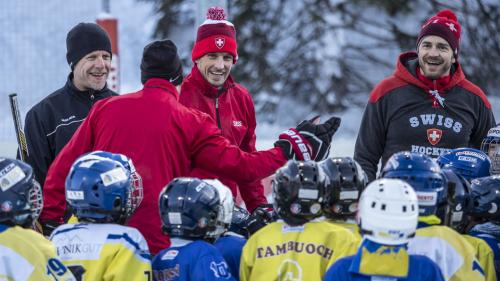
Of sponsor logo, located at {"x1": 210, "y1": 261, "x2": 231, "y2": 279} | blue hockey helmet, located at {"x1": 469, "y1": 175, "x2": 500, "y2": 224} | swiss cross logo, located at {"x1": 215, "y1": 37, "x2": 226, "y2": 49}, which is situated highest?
swiss cross logo, located at {"x1": 215, "y1": 37, "x2": 226, "y2": 49}

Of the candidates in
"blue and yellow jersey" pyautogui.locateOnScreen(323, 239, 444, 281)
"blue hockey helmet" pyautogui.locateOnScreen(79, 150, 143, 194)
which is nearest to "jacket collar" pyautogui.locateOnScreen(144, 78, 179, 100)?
"blue hockey helmet" pyautogui.locateOnScreen(79, 150, 143, 194)

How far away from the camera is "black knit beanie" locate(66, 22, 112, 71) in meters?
5.60

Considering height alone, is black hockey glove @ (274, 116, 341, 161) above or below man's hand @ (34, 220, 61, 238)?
above

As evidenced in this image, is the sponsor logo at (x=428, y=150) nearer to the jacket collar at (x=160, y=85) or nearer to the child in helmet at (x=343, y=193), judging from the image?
the child in helmet at (x=343, y=193)

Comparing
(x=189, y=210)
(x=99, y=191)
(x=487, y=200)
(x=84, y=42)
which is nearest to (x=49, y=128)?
(x=84, y=42)

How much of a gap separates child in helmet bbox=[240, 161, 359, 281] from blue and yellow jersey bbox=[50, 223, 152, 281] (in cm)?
43

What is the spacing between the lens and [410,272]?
148 inches

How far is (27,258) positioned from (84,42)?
191cm

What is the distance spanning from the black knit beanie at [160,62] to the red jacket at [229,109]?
1.51 ft

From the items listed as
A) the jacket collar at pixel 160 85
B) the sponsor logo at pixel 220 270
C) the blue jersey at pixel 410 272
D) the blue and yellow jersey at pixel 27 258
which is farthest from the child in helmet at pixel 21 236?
the blue jersey at pixel 410 272

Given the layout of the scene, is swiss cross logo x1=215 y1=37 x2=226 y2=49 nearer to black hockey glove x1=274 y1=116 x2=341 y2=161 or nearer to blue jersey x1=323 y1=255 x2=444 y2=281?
black hockey glove x1=274 y1=116 x2=341 y2=161

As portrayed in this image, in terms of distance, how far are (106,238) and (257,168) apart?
0.96 m

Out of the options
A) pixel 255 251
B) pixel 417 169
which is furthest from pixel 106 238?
pixel 417 169

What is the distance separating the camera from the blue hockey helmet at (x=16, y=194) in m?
4.04
